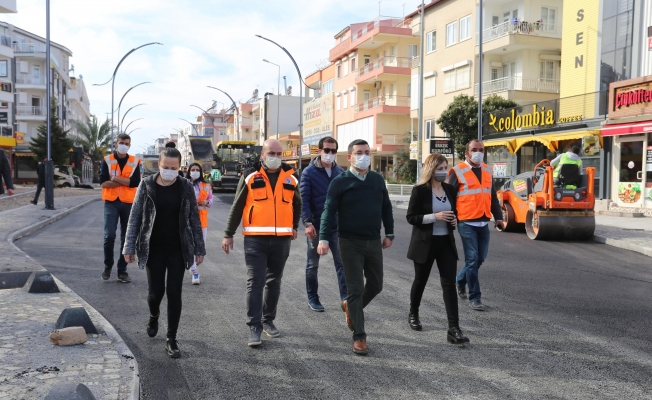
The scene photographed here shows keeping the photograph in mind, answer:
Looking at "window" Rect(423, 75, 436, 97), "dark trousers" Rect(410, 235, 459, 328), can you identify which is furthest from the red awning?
"window" Rect(423, 75, 436, 97)

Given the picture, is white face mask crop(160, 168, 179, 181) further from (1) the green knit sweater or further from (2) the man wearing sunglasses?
(2) the man wearing sunglasses

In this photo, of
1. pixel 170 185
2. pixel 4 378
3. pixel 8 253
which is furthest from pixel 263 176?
pixel 8 253

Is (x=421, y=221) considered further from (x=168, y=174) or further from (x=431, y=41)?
(x=431, y=41)

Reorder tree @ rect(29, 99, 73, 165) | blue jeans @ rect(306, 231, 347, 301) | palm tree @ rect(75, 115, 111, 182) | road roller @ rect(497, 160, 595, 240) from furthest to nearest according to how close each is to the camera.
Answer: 1. palm tree @ rect(75, 115, 111, 182)
2. tree @ rect(29, 99, 73, 165)
3. road roller @ rect(497, 160, 595, 240)
4. blue jeans @ rect(306, 231, 347, 301)

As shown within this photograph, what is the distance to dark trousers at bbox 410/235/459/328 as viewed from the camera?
574 cm

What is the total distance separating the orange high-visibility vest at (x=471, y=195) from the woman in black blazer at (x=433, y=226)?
1.04 m

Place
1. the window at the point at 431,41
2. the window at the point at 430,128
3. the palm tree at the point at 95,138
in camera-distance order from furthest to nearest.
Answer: the palm tree at the point at 95,138, the window at the point at 431,41, the window at the point at 430,128

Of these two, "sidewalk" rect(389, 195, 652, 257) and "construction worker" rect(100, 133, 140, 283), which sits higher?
"construction worker" rect(100, 133, 140, 283)

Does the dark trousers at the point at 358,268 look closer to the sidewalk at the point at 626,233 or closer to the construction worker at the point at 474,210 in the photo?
the construction worker at the point at 474,210

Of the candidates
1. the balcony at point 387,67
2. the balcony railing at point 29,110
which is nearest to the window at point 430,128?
the balcony at point 387,67

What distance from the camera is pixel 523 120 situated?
2806 cm

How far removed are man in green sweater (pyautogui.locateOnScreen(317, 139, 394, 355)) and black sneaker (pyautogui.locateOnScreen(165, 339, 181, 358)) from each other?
145 cm

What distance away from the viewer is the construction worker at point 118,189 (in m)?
8.45

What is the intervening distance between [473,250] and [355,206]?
211cm
